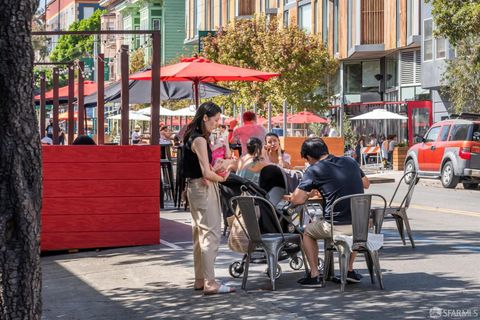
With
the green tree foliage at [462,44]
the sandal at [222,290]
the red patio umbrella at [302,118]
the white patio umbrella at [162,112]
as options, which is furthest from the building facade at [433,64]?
the sandal at [222,290]

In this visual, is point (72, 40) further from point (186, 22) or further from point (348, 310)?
point (348, 310)

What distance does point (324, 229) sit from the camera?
10.2 m

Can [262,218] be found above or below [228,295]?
above

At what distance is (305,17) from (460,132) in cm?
3162

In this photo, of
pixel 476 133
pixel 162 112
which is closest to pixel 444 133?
pixel 476 133

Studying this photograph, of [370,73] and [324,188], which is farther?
[370,73]

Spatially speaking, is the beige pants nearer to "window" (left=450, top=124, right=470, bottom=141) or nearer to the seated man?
the seated man

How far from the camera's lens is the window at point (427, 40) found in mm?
46312

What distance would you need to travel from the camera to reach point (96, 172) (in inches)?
542

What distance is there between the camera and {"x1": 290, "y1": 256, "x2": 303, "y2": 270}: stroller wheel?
11.5 m

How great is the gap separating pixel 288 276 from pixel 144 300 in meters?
1.81

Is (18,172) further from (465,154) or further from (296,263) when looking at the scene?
(465,154)

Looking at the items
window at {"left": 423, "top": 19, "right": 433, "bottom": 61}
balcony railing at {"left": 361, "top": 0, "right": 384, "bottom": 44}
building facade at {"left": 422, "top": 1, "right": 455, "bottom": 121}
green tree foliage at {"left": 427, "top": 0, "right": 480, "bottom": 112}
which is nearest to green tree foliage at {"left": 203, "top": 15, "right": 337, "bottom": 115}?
balcony railing at {"left": 361, "top": 0, "right": 384, "bottom": 44}

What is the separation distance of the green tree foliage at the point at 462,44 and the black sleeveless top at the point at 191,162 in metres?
19.9
